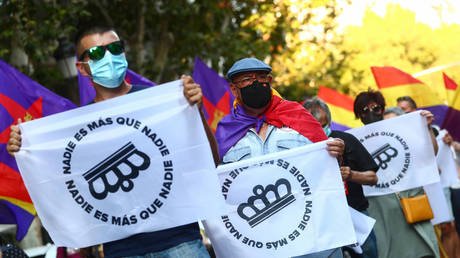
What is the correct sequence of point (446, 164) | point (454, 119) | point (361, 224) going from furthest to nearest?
point (454, 119) < point (446, 164) < point (361, 224)

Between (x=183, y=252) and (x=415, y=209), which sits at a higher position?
(x=183, y=252)

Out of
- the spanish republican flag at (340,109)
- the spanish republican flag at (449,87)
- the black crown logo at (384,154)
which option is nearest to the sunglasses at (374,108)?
the black crown logo at (384,154)

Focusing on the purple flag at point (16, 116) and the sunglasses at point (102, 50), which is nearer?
the sunglasses at point (102, 50)

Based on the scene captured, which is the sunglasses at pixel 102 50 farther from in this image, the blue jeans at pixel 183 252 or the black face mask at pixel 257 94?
the blue jeans at pixel 183 252

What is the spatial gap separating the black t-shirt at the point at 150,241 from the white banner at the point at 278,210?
60 centimetres

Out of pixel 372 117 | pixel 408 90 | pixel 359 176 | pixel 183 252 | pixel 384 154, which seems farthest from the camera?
pixel 408 90

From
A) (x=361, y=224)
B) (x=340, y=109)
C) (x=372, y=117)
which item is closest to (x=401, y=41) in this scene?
(x=340, y=109)

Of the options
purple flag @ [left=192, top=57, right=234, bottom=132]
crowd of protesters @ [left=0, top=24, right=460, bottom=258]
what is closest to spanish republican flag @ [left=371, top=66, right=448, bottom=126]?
purple flag @ [left=192, top=57, right=234, bottom=132]

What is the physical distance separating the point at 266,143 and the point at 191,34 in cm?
1260

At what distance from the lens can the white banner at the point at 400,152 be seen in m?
8.04

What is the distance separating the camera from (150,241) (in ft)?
16.0

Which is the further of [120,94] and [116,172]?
[120,94]

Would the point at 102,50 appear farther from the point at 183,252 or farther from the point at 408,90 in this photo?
the point at 408,90

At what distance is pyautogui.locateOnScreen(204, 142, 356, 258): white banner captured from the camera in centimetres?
552
